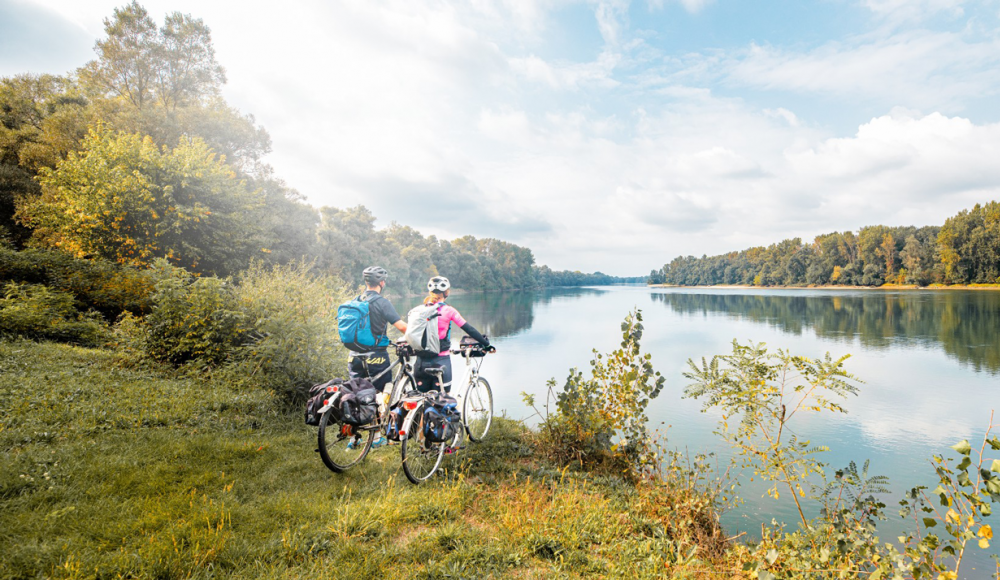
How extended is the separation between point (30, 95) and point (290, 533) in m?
38.2

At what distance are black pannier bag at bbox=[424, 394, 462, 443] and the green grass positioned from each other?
488 millimetres

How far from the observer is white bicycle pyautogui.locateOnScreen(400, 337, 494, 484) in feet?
14.4

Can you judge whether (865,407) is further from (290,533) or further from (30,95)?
(30,95)

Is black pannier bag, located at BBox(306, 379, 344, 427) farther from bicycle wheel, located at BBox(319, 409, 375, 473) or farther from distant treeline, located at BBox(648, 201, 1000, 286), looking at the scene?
distant treeline, located at BBox(648, 201, 1000, 286)

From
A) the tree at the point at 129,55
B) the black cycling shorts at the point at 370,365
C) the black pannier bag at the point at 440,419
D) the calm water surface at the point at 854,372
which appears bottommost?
the calm water surface at the point at 854,372

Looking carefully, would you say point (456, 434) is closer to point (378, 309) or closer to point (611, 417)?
point (378, 309)

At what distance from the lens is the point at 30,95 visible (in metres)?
26.4

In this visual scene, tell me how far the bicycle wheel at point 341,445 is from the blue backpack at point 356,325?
92 cm

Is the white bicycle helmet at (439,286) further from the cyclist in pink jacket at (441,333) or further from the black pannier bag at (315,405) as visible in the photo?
the black pannier bag at (315,405)

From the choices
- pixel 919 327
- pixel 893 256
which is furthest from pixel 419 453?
pixel 893 256

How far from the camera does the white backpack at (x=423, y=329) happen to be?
491cm

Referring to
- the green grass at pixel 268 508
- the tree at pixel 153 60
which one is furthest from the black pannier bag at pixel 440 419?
the tree at pixel 153 60

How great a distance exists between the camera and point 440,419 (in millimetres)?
4379

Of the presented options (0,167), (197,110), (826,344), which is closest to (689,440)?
(826,344)
